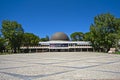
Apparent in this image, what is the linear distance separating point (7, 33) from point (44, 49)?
140 feet

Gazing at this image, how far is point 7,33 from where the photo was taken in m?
67.1

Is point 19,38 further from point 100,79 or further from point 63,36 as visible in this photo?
point 100,79

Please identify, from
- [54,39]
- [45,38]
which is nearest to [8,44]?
[54,39]

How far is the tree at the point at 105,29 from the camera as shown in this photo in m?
60.8

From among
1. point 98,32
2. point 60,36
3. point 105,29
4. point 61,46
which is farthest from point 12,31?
point 60,36

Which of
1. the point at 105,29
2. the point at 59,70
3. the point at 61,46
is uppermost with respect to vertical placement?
the point at 105,29

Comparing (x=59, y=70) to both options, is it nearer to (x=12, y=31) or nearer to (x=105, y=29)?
(x=105, y=29)

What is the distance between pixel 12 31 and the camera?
220 feet

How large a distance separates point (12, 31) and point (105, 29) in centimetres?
3433

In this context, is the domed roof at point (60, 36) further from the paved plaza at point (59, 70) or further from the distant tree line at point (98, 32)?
the paved plaza at point (59, 70)

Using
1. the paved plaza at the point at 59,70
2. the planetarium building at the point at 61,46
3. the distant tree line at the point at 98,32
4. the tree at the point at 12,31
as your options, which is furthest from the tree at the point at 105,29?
the paved plaza at the point at 59,70

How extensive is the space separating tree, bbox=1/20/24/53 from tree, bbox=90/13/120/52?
28254 mm

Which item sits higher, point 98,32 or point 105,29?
point 105,29

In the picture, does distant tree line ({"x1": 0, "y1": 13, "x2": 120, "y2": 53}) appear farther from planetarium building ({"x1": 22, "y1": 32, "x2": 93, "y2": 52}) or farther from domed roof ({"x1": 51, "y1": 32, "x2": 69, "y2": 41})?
domed roof ({"x1": 51, "y1": 32, "x2": 69, "y2": 41})
